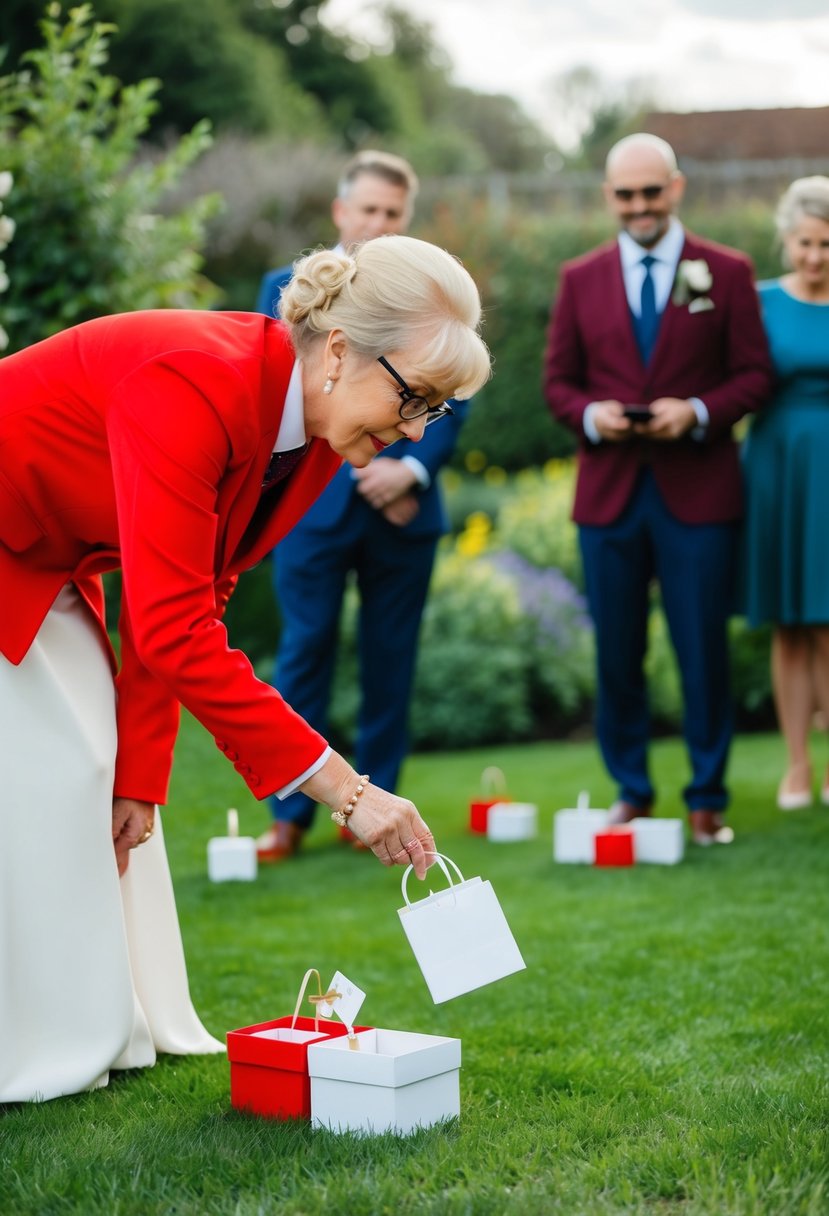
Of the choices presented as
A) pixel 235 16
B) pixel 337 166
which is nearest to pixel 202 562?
pixel 337 166

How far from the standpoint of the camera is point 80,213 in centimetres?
631

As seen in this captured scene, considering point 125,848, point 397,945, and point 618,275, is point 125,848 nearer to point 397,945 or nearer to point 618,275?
point 397,945

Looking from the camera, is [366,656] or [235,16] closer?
[366,656]

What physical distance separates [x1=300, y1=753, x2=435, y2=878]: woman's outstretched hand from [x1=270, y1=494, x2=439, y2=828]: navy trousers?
292 centimetres

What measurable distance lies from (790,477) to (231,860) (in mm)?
2547

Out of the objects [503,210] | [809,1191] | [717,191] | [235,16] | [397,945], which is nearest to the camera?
[809,1191]

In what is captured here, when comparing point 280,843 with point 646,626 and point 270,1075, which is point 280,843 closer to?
point 646,626

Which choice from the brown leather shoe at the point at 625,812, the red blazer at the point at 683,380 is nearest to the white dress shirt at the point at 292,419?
the red blazer at the point at 683,380

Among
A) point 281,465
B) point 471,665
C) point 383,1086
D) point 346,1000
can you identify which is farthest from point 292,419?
point 471,665

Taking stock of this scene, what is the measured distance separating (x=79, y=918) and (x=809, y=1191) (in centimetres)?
136

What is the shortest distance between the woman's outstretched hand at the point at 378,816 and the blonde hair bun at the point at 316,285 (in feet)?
2.42

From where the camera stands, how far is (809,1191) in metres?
2.17

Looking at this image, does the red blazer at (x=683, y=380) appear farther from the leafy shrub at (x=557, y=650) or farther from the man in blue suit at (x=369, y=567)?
the leafy shrub at (x=557, y=650)

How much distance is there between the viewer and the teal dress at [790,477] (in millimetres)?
5594
